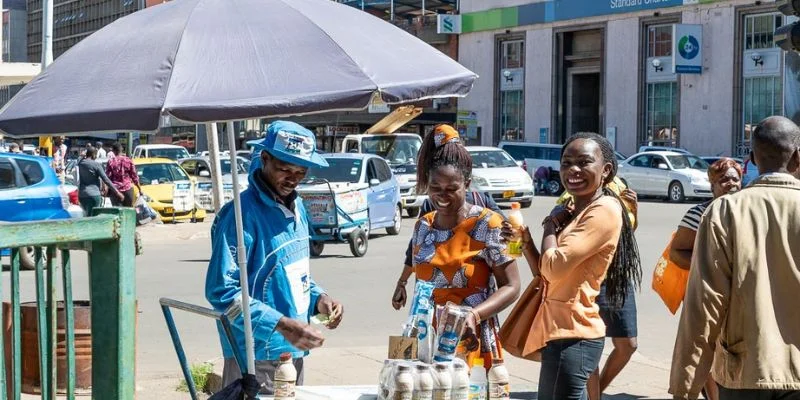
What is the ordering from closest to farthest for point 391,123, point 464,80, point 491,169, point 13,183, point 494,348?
point 464,80 < point 494,348 < point 13,183 < point 491,169 < point 391,123

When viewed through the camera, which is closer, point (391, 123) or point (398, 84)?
point (398, 84)

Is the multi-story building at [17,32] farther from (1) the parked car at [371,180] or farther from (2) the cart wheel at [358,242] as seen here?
(2) the cart wheel at [358,242]

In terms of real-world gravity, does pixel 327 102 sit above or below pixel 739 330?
above

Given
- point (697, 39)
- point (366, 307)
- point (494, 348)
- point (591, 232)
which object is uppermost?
point (697, 39)

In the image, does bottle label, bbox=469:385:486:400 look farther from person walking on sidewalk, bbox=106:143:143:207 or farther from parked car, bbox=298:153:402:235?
person walking on sidewalk, bbox=106:143:143:207

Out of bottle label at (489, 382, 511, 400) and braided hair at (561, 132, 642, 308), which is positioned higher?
braided hair at (561, 132, 642, 308)

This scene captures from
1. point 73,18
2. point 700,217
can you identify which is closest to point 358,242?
point 700,217

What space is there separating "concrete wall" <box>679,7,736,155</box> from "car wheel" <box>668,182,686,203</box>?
9414mm

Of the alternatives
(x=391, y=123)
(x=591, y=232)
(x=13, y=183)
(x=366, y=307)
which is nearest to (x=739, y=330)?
(x=591, y=232)

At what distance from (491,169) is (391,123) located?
4.60 metres

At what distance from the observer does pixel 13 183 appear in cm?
1556

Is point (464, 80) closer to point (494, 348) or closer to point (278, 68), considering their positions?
point (278, 68)

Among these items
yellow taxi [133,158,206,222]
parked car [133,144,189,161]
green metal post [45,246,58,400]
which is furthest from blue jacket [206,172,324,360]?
parked car [133,144,189,161]

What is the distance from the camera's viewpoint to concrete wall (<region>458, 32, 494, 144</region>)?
54.4m
